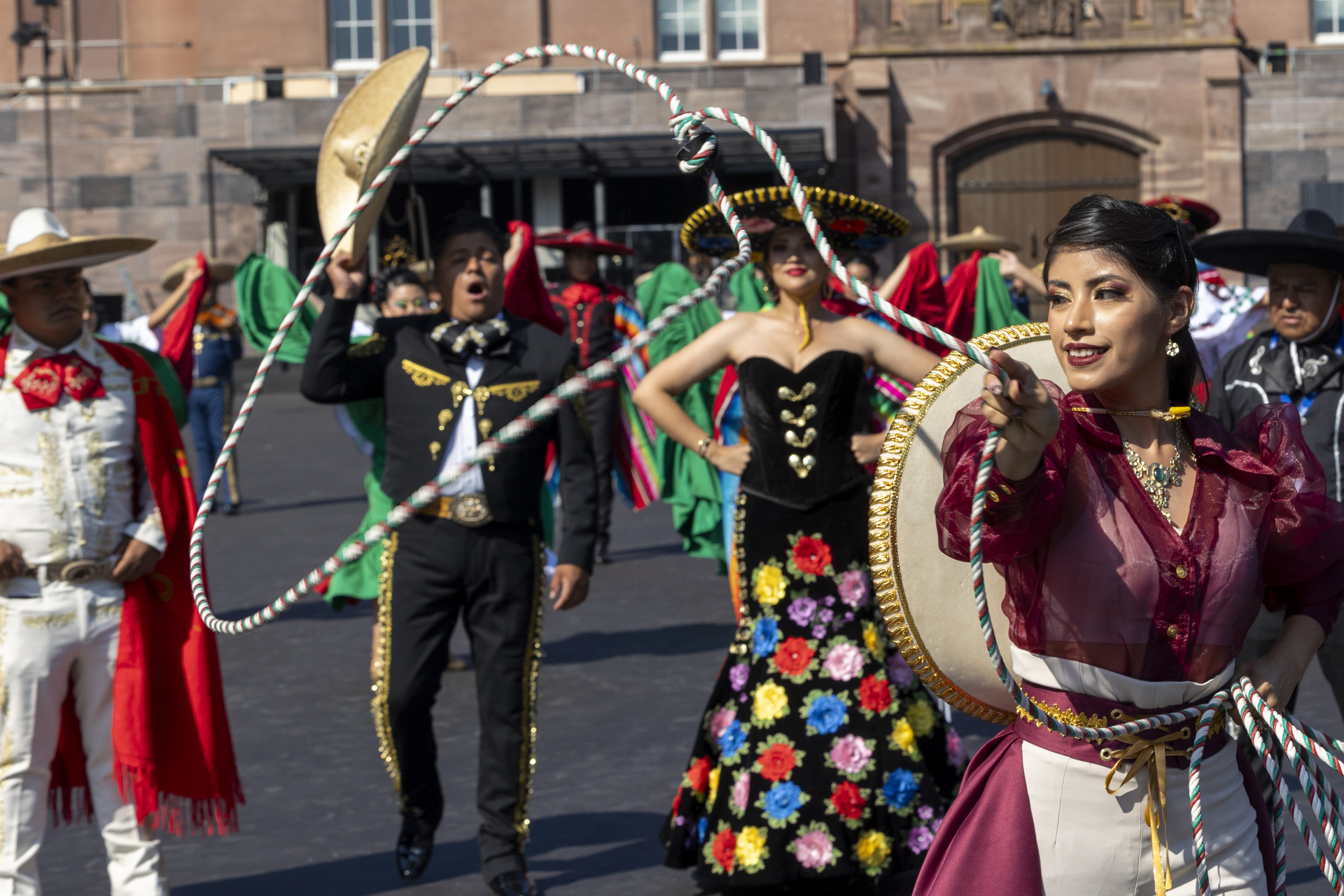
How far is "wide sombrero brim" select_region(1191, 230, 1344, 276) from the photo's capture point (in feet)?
15.4

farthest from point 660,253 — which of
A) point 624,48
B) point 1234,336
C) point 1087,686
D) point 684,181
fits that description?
point 1087,686

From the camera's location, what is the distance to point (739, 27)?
26.0m

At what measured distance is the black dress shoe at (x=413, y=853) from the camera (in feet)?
15.3

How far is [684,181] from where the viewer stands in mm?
24781

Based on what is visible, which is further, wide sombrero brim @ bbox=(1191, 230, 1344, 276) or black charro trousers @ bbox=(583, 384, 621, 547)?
black charro trousers @ bbox=(583, 384, 621, 547)

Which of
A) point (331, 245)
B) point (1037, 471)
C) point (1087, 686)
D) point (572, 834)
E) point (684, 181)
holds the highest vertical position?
point (684, 181)

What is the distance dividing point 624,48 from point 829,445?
21786 millimetres

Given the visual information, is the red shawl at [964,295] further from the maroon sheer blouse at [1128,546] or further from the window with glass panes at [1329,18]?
the window with glass panes at [1329,18]

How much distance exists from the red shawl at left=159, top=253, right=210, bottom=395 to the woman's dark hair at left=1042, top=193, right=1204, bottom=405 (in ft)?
10.8

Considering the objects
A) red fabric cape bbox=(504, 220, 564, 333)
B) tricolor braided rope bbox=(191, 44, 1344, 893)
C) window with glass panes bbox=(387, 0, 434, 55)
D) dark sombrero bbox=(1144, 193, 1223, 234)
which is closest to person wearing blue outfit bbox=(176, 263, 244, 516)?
red fabric cape bbox=(504, 220, 564, 333)

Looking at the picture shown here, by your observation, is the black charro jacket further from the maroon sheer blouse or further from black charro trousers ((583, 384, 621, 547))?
black charro trousers ((583, 384, 621, 547))

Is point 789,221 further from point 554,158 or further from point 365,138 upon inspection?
point 554,158

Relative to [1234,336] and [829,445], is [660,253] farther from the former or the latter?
[829,445]

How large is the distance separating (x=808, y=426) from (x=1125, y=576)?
7.88 feet
